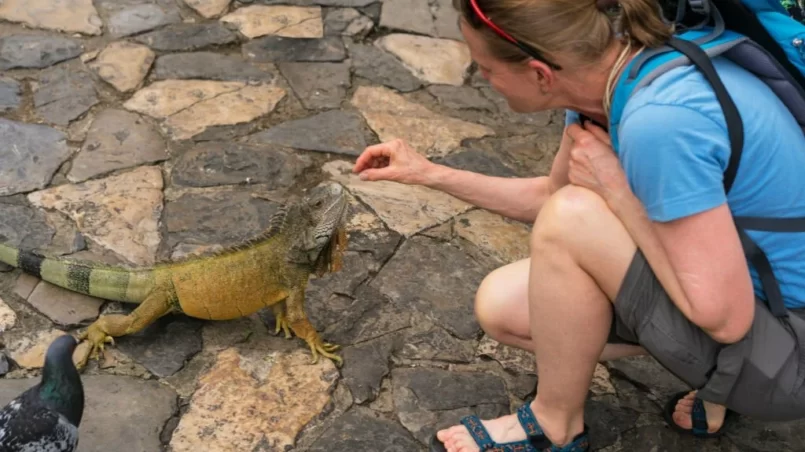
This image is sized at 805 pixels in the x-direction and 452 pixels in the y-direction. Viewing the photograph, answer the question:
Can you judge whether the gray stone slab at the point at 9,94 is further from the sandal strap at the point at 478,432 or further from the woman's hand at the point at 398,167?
the sandal strap at the point at 478,432

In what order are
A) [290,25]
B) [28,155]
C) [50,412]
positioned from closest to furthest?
1. [50,412]
2. [28,155]
3. [290,25]

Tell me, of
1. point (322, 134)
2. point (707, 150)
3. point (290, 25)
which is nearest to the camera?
point (707, 150)

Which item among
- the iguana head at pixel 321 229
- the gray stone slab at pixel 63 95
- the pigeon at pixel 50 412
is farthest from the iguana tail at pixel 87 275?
the gray stone slab at pixel 63 95

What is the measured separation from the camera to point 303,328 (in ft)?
11.8

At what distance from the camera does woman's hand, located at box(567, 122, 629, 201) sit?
2.59 meters

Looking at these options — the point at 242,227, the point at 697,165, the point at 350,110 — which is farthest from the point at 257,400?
the point at 350,110

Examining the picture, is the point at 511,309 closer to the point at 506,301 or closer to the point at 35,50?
the point at 506,301

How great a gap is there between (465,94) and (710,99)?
3393mm

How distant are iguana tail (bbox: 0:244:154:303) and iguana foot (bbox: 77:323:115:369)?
191mm

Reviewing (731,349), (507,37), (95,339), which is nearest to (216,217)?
(95,339)

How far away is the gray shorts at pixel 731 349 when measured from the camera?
8.47 feet

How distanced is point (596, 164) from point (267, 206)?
212 centimetres

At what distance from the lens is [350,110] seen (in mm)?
5262

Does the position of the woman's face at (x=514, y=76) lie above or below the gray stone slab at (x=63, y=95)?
above
